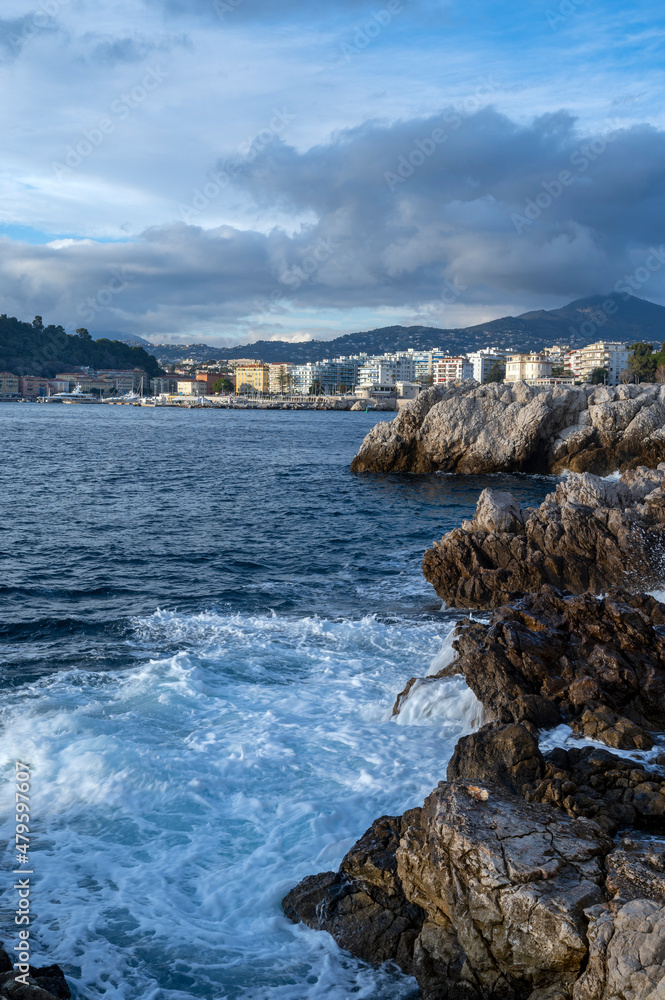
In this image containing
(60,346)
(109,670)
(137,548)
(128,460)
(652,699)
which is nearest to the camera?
(652,699)

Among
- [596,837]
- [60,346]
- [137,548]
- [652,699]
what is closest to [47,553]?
[137,548]

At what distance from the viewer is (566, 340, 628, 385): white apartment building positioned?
468 ft

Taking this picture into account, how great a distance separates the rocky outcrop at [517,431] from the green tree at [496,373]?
123148mm

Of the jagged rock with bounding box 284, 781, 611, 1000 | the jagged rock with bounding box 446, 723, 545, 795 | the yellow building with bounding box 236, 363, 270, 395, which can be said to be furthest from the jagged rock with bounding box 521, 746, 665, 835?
the yellow building with bounding box 236, 363, 270, 395

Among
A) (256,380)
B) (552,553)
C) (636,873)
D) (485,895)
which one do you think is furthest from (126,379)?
(636,873)

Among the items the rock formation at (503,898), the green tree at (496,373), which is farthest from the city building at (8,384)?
the rock formation at (503,898)

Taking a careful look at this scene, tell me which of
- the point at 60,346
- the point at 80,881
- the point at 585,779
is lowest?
the point at 80,881

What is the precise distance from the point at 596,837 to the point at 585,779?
4.49 feet

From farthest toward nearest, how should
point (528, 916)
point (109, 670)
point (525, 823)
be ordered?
point (109, 670), point (525, 823), point (528, 916)

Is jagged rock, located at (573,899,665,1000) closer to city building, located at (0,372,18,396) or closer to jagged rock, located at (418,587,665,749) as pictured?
jagged rock, located at (418,587,665,749)

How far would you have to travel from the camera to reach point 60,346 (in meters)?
190

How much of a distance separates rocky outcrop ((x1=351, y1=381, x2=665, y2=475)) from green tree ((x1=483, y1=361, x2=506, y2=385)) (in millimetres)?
123148

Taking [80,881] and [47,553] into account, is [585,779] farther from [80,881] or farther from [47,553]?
[47,553]

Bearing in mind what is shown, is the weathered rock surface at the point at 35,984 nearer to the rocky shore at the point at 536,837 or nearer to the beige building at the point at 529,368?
the rocky shore at the point at 536,837
